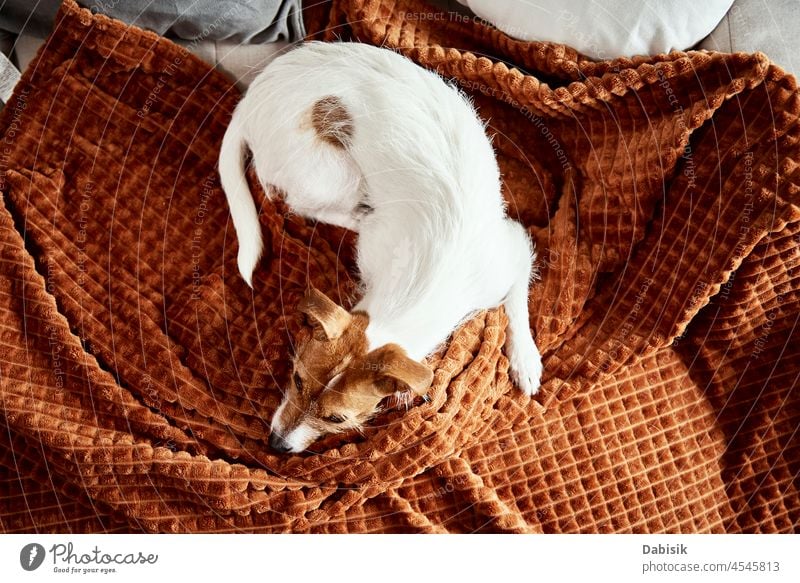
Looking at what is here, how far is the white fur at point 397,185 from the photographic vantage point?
5.35 ft

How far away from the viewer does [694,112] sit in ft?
5.56

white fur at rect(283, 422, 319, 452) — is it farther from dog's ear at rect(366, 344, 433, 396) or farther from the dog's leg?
the dog's leg

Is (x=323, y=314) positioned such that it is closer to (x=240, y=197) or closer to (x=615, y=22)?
(x=240, y=197)

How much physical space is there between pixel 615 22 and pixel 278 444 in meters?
1.58

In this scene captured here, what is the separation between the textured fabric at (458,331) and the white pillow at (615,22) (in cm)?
6

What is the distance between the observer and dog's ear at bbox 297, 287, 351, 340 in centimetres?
150

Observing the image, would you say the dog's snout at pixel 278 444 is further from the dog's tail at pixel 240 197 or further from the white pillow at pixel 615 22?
the white pillow at pixel 615 22

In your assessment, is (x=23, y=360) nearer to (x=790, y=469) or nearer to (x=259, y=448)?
(x=259, y=448)

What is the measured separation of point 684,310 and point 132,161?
1.79 m

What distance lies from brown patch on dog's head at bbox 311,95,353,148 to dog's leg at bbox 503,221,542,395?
1.86ft

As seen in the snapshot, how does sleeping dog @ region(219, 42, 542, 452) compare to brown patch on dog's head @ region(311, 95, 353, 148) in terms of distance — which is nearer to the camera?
sleeping dog @ region(219, 42, 542, 452)

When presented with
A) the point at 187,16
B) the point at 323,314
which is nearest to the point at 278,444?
the point at 323,314

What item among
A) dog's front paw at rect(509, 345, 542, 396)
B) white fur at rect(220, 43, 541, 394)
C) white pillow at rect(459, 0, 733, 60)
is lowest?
dog's front paw at rect(509, 345, 542, 396)

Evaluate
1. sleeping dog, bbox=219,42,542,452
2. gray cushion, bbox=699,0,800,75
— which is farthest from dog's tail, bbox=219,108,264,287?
gray cushion, bbox=699,0,800,75
